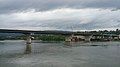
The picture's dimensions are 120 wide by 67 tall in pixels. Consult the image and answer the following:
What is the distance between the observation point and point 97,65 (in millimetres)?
47531

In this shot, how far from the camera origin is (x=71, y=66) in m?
47.3

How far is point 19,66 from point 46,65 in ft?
14.7

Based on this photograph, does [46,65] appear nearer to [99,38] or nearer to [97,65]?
[97,65]

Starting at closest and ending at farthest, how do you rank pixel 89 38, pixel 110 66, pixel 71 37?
pixel 110 66
pixel 71 37
pixel 89 38

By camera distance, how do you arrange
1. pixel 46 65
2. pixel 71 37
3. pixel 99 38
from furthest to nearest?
pixel 99 38 → pixel 71 37 → pixel 46 65

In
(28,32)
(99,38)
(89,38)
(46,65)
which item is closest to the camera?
(46,65)

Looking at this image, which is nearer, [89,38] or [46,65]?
[46,65]

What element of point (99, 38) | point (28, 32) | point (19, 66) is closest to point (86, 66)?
point (19, 66)

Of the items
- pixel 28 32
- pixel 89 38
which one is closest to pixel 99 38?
pixel 89 38

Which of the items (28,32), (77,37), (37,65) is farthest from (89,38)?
(37,65)

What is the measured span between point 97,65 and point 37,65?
32.6 ft

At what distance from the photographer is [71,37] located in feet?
563

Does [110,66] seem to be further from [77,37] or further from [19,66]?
[77,37]

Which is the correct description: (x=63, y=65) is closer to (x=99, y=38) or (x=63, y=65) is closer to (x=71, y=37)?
(x=71, y=37)
